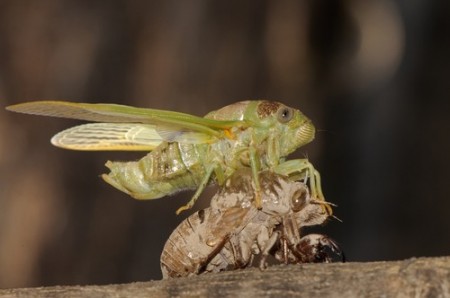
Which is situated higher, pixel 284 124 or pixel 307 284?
pixel 284 124

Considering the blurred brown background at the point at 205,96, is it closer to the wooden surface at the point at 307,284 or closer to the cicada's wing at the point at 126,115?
the cicada's wing at the point at 126,115

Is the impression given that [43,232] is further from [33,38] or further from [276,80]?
[276,80]

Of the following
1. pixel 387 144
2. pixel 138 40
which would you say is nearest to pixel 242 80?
pixel 138 40

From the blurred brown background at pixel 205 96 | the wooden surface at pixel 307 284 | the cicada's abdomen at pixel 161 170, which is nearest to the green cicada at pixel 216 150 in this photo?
the cicada's abdomen at pixel 161 170

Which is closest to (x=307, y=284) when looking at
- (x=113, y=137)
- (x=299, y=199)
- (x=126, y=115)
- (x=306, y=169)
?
(x=299, y=199)

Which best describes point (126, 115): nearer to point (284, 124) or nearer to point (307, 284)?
point (284, 124)
